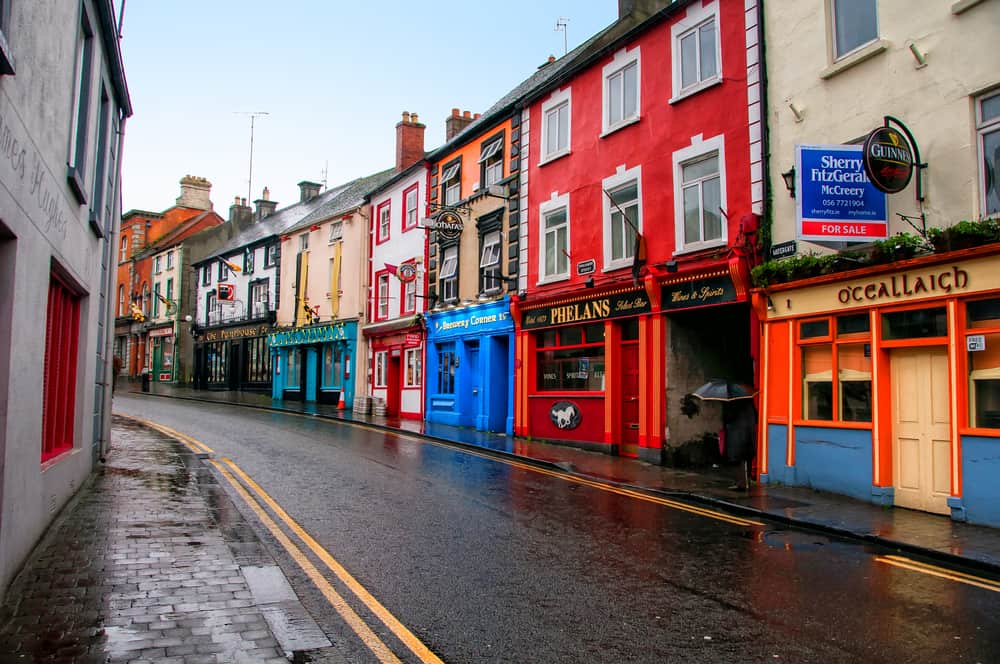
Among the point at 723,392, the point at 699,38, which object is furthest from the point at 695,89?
the point at 723,392

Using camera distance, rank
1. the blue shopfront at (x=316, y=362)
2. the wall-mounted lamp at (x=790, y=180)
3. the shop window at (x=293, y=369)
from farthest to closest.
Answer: the shop window at (x=293, y=369) → the blue shopfront at (x=316, y=362) → the wall-mounted lamp at (x=790, y=180)

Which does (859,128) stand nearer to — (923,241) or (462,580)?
(923,241)

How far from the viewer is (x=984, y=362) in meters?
9.48

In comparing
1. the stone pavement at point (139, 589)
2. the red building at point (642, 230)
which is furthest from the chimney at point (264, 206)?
the stone pavement at point (139, 589)

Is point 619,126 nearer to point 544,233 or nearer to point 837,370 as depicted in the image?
point 544,233

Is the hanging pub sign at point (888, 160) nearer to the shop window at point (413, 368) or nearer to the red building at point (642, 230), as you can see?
the red building at point (642, 230)

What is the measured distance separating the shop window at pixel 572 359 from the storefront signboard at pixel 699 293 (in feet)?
8.67

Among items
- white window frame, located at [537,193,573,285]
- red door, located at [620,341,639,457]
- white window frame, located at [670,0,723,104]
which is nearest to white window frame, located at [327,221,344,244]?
white window frame, located at [537,193,573,285]

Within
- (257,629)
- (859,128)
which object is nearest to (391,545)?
(257,629)

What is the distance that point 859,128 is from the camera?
11680 mm

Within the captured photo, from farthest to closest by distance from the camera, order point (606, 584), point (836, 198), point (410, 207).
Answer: point (410, 207)
point (836, 198)
point (606, 584)

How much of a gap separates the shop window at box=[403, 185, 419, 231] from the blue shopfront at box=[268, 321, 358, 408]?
5.82m

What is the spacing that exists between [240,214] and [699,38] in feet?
140

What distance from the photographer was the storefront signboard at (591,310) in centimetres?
1638
